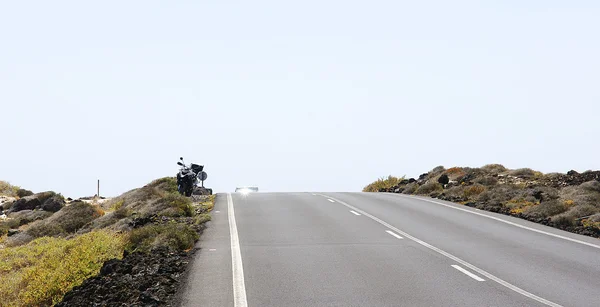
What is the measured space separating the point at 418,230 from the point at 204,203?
10925mm

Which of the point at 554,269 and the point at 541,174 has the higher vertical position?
the point at 541,174

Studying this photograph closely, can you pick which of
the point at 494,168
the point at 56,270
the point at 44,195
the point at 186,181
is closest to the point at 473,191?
the point at 494,168

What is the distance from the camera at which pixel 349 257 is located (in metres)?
13.3

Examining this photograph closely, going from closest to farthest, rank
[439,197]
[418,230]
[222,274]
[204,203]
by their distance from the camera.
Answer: [222,274] < [418,230] < [204,203] < [439,197]

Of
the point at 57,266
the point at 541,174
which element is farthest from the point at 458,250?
the point at 541,174

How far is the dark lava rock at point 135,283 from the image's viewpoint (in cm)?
1025

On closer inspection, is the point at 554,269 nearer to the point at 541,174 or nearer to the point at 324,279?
the point at 324,279

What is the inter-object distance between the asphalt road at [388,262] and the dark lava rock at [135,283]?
39cm

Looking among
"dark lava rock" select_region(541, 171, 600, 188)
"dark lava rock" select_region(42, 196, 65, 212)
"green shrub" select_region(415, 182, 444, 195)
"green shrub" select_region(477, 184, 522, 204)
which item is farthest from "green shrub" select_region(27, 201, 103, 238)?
"dark lava rock" select_region(541, 171, 600, 188)

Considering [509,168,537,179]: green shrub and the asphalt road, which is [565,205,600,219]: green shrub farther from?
[509,168,537,179]: green shrub

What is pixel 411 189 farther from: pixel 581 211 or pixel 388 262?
pixel 388 262

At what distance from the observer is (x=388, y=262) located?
12.7 metres

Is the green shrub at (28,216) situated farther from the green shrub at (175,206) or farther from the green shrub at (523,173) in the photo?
the green shrub at (523,173)

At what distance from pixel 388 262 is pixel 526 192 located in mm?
16073
